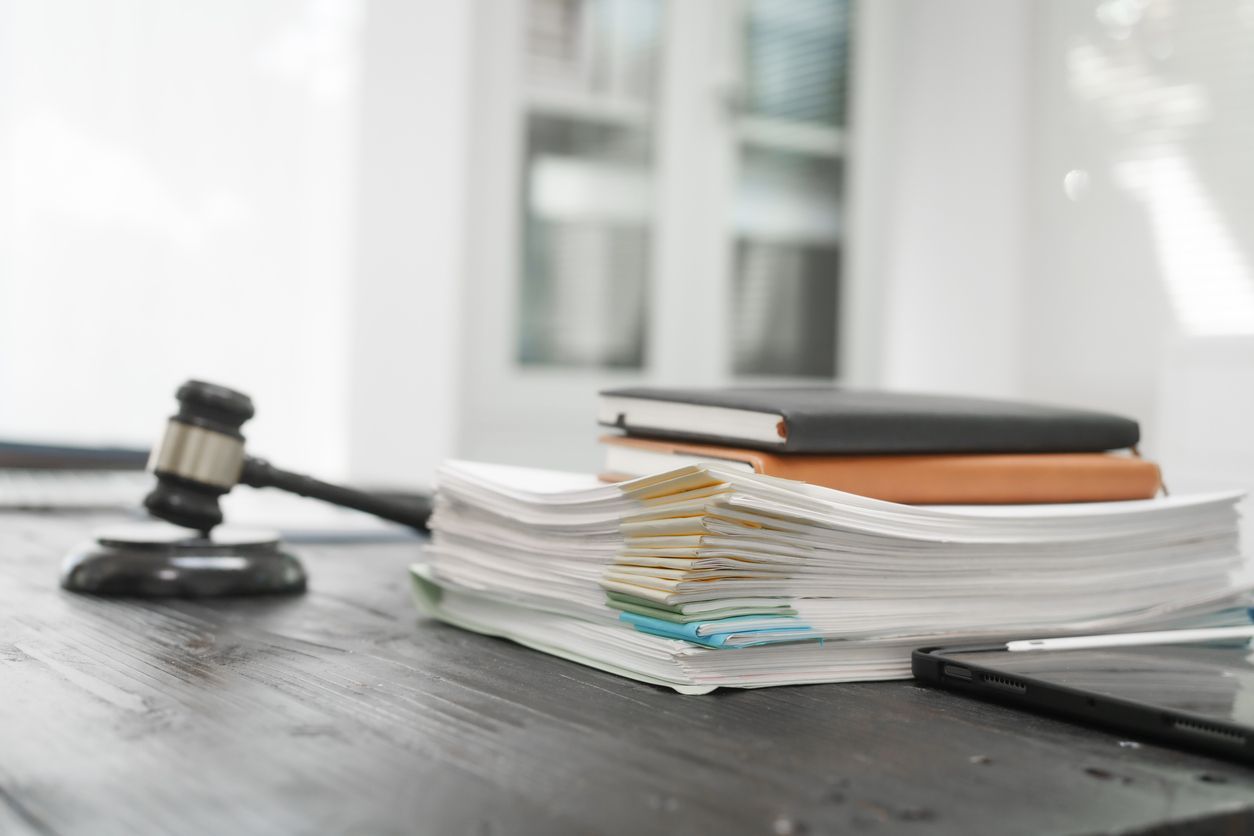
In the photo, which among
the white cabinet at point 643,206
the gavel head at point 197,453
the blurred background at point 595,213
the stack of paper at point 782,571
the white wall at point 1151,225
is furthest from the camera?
the white cabinet at point 643,206

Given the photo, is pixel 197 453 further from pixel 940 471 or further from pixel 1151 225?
pixel 1151 225

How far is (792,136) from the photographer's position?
357 cm

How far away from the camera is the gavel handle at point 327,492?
82cm

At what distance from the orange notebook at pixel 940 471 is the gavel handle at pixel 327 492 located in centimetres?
21

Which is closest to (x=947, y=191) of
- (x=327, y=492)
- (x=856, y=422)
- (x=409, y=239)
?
(x=409, y=239)

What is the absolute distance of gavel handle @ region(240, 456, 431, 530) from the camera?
0.82 metres

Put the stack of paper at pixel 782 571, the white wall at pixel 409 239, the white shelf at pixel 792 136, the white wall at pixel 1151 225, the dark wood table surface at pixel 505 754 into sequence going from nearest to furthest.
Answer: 1. the dark wood table surface at pixel 505 754
2. the stack of paper at pixel 782 571
3. the white wall at pixel 1151 225
4. the white wall at pixel 409 239
5. the white shelf at pixel 792 136

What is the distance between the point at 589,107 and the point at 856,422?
2.79 metres

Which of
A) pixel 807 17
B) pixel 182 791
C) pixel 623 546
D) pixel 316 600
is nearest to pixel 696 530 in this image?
pixel 623 546

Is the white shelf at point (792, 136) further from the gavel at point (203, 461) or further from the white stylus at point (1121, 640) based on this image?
the white stylus at point (1121, 640)

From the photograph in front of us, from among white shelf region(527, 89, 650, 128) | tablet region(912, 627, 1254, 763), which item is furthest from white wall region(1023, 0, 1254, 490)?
tablet region(912, 627, 1254, 763)

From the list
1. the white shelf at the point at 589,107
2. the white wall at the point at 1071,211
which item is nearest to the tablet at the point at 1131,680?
the white wall at the point at 1071,211

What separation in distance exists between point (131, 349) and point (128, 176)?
0.38 m

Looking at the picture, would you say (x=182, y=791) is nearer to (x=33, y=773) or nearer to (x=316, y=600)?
(x=33, y=773)
